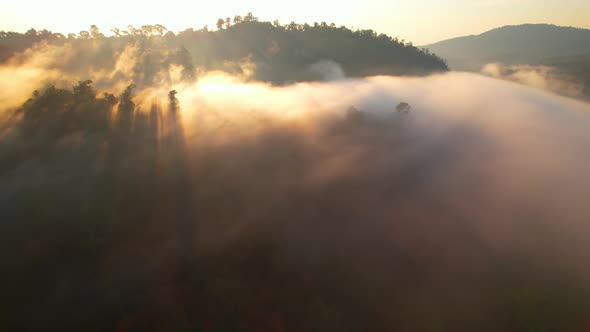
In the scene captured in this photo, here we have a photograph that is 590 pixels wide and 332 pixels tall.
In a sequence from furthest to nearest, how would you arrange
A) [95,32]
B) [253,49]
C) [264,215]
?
[253,49]
[95,32]
[264,215]

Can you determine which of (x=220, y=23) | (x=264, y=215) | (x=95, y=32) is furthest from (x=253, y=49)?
(x=264, y=215)

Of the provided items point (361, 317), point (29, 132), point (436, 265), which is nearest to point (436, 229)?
point (436, 265)

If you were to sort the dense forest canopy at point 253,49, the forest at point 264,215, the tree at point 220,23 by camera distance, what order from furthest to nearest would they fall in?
the tree at point 220,23 < the dense forest canopy at point 253,49 < the forest at point 264,215

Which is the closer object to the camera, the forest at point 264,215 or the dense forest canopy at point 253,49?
the forest at point 264,215

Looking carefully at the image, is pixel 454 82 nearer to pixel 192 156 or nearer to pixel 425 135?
pixel 425 135

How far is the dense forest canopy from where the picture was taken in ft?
257

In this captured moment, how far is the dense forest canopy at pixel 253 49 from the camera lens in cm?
7831

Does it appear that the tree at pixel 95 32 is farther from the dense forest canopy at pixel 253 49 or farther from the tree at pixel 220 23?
the tree at pixel 220 23

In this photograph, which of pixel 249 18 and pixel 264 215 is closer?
pixel 264 215

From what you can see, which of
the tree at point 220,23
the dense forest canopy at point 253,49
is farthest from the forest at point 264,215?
the tree at point 220,23

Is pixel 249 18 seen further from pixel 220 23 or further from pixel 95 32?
pixel 95 32

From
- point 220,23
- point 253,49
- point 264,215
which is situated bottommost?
point 264,215

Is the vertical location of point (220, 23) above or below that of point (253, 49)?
above

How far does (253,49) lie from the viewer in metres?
119
